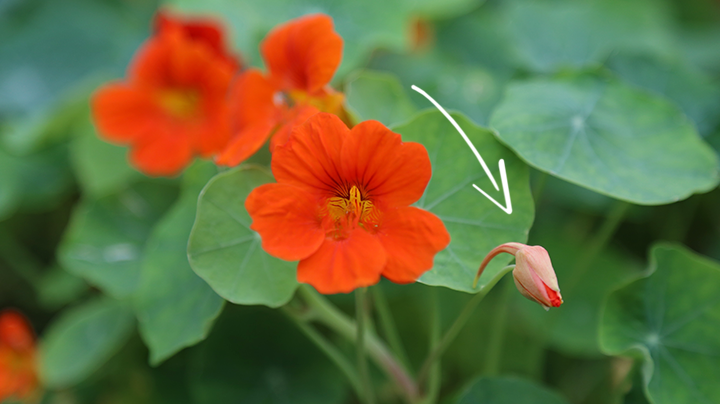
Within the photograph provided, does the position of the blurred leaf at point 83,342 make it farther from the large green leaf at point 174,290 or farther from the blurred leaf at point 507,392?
the blurred leaf at point 507,392

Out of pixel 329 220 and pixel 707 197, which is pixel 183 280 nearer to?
pixel 329 220

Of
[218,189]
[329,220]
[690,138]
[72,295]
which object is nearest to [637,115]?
[690,138]

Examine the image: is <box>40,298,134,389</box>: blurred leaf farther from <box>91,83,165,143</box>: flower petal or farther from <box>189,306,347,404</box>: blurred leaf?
<box>91,83,165,143</box>: flower petal

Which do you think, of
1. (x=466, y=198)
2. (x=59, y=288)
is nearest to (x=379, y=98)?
(x=466, y=198)

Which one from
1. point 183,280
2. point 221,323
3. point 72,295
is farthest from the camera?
point 72,295

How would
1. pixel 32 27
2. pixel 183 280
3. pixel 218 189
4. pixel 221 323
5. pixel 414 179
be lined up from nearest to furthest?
pixel 414 179, pixel 218 189, pixel 183 280, pixel 221 323, pixel 32 27

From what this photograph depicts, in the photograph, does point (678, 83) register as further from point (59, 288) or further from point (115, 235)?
point (59, 288)

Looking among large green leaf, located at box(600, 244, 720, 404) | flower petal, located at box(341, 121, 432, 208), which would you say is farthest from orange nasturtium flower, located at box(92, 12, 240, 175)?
large green leaf, located at box(600, 244, 720, 404)
